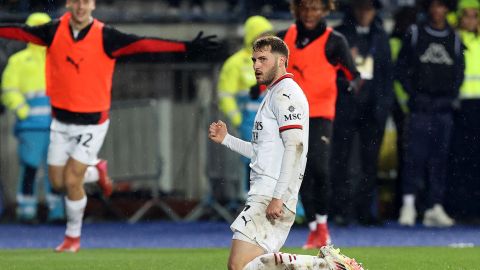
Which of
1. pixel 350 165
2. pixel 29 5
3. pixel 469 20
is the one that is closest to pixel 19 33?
pixel 350 165

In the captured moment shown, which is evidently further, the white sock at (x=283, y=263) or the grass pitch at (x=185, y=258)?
the grass pitch at (x=185, y=258)

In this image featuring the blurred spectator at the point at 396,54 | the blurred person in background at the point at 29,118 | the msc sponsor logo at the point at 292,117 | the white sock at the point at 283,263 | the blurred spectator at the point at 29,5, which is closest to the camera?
the white sock at the point at 283,263

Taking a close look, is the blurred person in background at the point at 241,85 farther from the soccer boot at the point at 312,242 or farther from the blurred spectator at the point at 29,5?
the blurred spectator at the point at 29,5

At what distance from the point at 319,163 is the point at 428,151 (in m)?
4.29

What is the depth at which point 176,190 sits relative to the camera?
67.9ft

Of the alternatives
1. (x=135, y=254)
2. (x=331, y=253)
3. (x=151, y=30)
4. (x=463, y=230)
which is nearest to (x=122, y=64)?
(x=151, y=30)

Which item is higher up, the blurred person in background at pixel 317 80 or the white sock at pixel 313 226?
the blurred person in background at pixel 317 80

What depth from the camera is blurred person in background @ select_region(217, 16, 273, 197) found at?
59.0 ft

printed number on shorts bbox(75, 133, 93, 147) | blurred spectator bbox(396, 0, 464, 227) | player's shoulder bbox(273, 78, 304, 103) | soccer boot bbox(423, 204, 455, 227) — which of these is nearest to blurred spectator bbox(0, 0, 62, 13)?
blurred spectator bbox(396, 0, 464, 227)

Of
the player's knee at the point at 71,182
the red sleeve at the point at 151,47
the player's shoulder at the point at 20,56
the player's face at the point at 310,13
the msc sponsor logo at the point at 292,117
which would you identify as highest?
the player's face at the point at 310,13

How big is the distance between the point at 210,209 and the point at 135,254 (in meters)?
5.79

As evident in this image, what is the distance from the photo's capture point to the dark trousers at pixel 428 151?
18.3 meters

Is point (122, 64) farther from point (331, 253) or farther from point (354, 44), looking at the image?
→ point (331, 253)

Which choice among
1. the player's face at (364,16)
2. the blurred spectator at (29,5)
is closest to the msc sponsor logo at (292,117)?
the player's face at (364,16)
